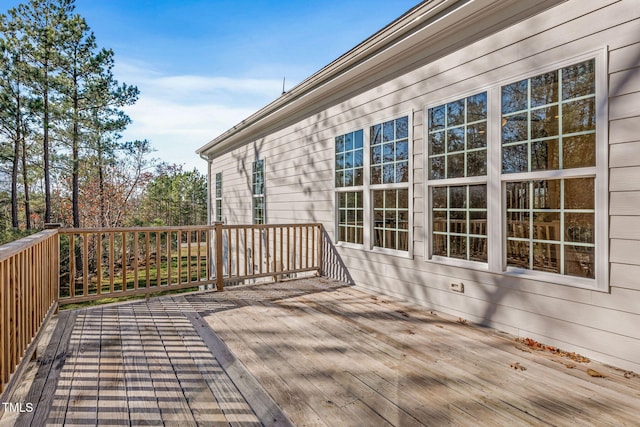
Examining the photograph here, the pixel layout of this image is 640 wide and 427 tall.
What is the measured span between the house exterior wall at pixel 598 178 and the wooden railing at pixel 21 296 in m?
3.46

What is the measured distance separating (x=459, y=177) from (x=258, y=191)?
17.4ft

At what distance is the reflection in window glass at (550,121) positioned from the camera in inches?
96.8

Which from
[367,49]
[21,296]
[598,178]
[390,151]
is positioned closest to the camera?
[21,296]

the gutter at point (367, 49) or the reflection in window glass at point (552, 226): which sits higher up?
the gutter at point (367, 49)

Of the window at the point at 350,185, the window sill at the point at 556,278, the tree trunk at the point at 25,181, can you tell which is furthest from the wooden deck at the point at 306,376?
the tree trunk at the point at 25,181

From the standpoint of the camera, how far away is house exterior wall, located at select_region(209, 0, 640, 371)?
225cm

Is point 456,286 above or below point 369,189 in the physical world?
below

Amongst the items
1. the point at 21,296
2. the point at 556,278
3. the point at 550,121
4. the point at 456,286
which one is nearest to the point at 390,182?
the point at 456,286

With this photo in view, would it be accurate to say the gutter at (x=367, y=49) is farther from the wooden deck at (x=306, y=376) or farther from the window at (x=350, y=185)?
the wooden deck at (x=306, y=376)

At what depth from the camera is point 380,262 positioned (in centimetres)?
437

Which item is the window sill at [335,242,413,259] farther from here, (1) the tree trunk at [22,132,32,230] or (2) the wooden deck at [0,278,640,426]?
(1) the tree trunk at [22,132,32,230]

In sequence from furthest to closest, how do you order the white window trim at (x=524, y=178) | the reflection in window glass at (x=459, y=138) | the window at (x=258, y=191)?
the window at (x=258, y=191), the reflection in window glass at (x=459, y=138), the white window trim at (x=524, y=178)

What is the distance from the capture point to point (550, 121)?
2662 millimetres

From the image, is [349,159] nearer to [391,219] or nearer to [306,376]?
[391,219]
